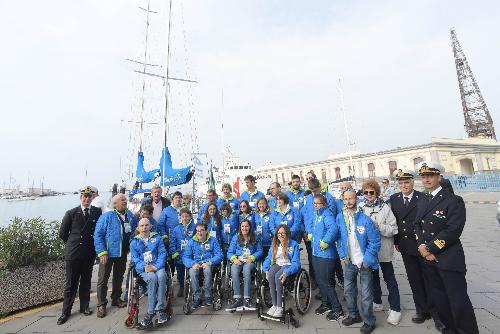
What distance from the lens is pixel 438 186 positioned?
3.35 m

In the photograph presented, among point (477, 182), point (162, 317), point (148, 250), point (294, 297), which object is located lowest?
point (162, 317)

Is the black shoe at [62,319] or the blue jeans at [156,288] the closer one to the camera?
the blue jeans at [156,288]

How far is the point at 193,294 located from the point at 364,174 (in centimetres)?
4821

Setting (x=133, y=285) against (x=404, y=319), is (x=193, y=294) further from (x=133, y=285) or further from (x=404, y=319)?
(x=404, y=319)

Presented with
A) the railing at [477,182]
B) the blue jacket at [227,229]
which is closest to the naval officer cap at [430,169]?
the blue jacket at [227,229]

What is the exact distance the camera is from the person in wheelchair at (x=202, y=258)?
15.0ft

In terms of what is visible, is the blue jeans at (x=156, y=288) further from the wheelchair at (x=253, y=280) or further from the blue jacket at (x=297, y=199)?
the blue jacket at (x=297, y=199)

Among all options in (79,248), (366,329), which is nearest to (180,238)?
(79,248)

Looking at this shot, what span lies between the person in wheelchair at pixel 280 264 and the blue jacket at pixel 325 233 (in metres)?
0.37

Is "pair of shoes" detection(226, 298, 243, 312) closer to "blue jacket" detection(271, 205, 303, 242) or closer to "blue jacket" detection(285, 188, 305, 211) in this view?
"blue jacket" detection(271, 205, 303, 242)

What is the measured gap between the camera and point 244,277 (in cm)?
440

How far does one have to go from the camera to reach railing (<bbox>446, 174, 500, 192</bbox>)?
74.2 ft

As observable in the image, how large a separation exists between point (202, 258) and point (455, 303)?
367 cm

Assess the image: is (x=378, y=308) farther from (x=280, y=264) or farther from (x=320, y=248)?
(x=280, y=264)
